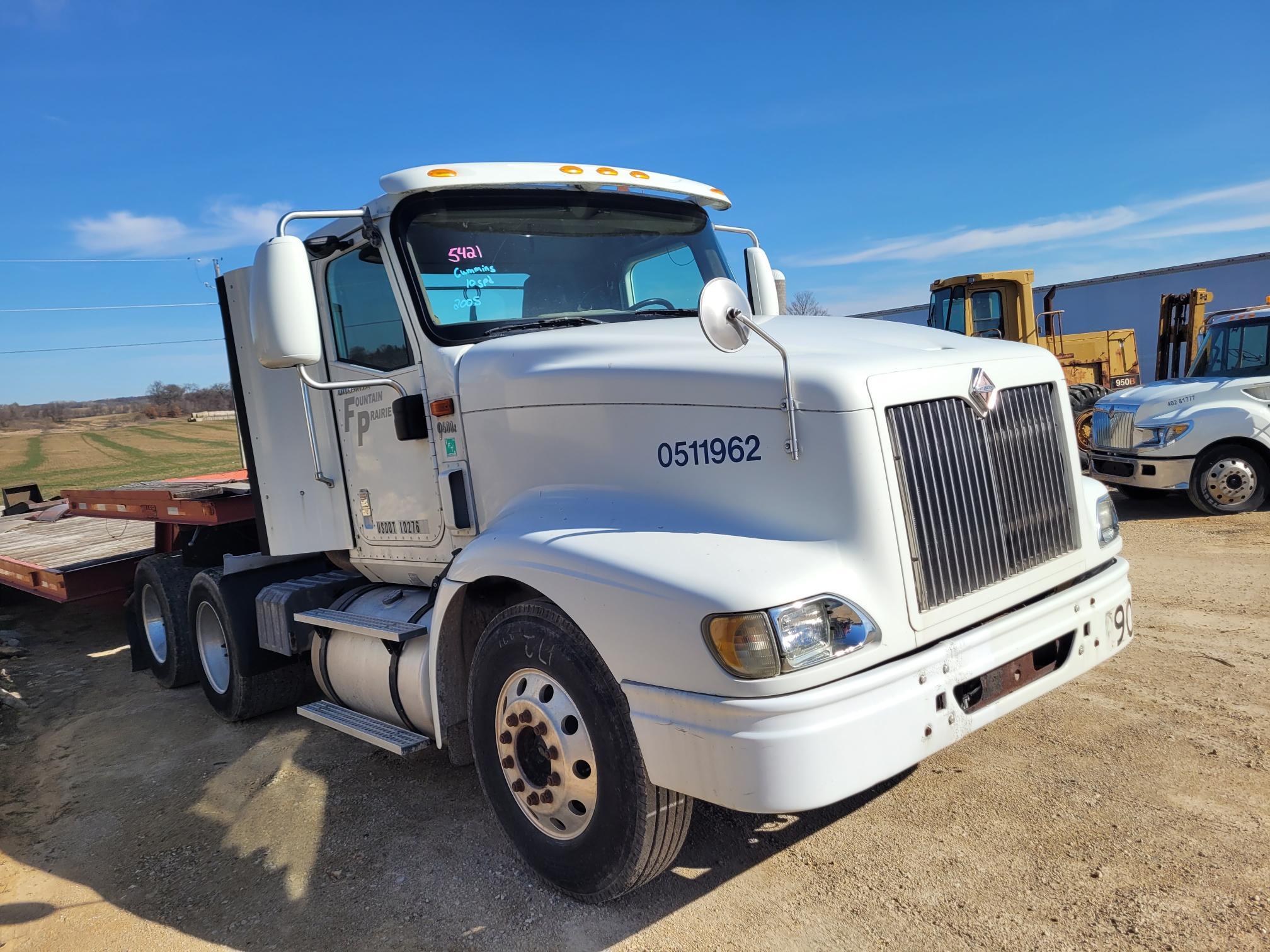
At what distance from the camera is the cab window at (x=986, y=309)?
50.0 ft

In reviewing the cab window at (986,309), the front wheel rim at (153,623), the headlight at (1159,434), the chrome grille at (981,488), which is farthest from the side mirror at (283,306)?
the cab window at (986,309)

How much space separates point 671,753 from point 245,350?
366cm

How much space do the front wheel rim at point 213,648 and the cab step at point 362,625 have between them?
1048 millimetres

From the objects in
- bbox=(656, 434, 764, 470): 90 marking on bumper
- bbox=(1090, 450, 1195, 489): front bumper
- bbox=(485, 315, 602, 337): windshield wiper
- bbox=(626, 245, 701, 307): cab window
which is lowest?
bbox=(1090, 450, 1195, 489): front bumper

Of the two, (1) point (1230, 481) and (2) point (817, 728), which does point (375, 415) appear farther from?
(1) point (1230, 481)

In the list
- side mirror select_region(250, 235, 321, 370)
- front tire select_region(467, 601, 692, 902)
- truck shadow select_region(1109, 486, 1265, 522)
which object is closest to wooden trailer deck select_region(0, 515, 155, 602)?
side mirror select_region(250, 235, 321, 370)

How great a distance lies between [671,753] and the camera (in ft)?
8.87

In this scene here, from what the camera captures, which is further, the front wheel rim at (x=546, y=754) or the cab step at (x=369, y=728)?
the cab step at (x=369, y=728)

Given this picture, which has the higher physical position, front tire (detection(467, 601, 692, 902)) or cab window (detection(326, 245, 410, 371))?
cab window (detection(326, 245, 410, 371))

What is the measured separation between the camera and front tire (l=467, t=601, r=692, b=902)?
9.49 feet

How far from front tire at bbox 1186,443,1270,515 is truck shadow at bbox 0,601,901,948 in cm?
736

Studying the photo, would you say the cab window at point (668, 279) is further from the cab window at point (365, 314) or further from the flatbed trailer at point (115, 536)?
the flatbed trailer at point (115, 536)

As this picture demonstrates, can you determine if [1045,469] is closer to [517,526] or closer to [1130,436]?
[517,526]

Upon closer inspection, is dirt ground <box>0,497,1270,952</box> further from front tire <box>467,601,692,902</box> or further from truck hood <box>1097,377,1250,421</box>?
truck hood <box>1097,377,1250,421</box>
